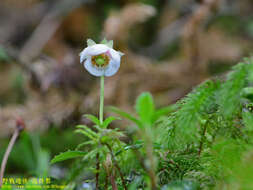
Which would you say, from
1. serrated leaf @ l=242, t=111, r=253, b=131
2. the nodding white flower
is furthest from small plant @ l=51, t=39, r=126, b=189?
serrated leaf @ l=242, t=111, r=253, b=131

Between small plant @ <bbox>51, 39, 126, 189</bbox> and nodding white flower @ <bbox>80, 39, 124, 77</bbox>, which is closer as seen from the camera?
small plant @ <bbox>51, 39, 126, 189</bbox>

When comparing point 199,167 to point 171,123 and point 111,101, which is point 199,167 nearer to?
point 171,123

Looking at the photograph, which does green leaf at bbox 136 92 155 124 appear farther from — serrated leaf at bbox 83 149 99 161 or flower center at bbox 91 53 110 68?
flower center at bbox 91 53 110 68

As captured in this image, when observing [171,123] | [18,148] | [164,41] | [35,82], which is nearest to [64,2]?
[164,41]

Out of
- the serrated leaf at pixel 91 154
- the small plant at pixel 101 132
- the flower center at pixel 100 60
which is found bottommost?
the serrated leaf at pixel 91 154

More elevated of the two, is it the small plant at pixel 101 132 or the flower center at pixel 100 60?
the flower center at pixel 100 60

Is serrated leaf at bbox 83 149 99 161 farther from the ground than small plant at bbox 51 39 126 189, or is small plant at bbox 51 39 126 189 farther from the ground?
small plant at bbox 51 39 126 189

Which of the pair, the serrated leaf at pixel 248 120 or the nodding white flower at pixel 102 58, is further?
the nodding white flower at pixel 102 58

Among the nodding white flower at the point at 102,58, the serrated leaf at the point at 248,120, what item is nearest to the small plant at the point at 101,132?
the nodding white flower at the point at 102,58

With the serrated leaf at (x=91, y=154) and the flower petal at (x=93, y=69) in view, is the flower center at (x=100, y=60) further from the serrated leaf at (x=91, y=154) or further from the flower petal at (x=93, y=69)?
the serrated leaf at (x=91, y=154)
